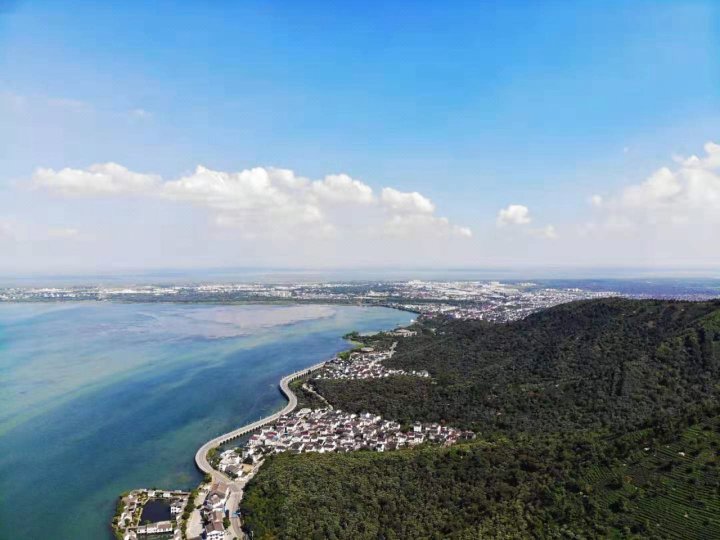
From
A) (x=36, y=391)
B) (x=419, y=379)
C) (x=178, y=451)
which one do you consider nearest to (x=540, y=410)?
(x=419, y=379)

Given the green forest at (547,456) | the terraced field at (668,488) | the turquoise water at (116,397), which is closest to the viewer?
the terraced field at (668,488)

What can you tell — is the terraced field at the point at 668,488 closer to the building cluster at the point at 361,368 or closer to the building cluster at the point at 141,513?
the building cluster at the point at 141,513

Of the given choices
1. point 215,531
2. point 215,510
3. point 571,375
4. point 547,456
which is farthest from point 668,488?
point 215,510

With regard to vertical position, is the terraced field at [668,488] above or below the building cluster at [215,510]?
above

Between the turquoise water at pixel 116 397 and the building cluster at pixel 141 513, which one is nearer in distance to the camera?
the building cluster at pixel 141 513

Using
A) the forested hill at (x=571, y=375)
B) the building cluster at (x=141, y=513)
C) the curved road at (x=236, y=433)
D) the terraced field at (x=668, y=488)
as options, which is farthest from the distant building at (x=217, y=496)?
the terraced field at (x=668, y=488)

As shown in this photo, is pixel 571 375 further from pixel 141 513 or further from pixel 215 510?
pixel 141 513

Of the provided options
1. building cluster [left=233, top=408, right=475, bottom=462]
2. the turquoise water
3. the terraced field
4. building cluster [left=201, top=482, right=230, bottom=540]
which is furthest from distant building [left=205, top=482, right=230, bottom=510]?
the terraced field
